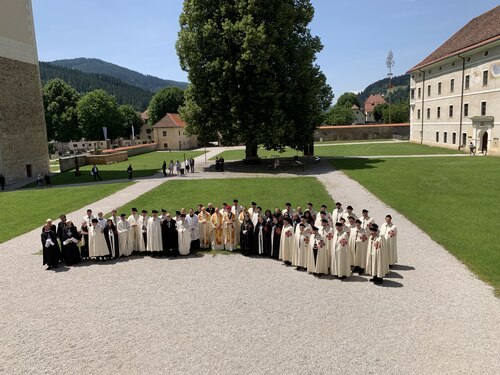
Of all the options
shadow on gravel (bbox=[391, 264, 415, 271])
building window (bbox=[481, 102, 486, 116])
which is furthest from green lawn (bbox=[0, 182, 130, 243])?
building window (bbox=[481, 102, 486, 116])

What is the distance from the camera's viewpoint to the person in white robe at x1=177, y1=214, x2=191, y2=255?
43.4ft

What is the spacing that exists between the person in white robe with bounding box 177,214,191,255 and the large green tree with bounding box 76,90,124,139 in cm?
6794

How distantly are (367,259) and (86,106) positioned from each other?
73651 mm

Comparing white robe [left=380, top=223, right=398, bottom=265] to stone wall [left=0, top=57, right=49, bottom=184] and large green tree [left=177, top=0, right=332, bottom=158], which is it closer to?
large green tree [left=177, top=0, right=332, bottom=158]

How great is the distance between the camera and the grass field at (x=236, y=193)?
20.7m

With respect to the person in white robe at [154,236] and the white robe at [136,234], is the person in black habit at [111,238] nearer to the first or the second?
the white robe at [136,234]

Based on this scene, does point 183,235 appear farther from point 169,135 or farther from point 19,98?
point 169,135

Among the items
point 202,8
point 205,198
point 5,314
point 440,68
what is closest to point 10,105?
point 202,8

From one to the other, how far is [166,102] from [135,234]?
3215 inches

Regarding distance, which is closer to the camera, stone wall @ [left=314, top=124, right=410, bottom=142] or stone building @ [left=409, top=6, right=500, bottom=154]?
stone building @ [left=409, top=6, right=500, bottom=154]

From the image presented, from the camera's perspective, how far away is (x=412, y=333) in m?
7.80

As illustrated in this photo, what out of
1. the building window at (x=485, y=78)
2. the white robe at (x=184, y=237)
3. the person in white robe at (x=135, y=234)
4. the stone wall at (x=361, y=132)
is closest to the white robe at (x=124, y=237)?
the person in white robe at (x=135, y=234)

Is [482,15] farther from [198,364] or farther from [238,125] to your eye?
[198,364]

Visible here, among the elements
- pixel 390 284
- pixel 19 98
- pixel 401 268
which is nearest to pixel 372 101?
pixel 19 98
